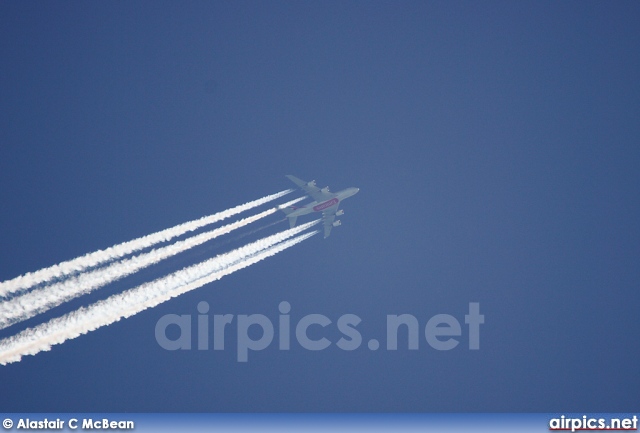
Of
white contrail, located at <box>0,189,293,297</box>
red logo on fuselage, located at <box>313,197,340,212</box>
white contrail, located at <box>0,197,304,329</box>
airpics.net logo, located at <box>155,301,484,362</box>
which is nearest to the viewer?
white contrail, located at <box>0,197,304,329</box>

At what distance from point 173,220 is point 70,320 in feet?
138

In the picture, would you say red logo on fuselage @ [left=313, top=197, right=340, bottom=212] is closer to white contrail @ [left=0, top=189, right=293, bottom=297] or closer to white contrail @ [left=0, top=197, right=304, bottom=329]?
white contrail @ [left=0, top=189, right=293, bottom=297]

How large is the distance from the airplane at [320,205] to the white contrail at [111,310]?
19.3 ft

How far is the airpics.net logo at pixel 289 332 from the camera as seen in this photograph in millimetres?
73000

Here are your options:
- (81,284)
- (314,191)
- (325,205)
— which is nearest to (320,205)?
(325,205)

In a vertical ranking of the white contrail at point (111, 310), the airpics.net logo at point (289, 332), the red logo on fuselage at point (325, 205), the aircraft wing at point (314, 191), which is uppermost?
the aircraft wing at point (314, 191)

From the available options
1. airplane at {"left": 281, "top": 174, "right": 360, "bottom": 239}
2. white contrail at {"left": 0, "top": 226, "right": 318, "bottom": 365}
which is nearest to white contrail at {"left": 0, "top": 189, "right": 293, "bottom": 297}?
white contrail at {"left": 0, "top": 226, "right": 318, "bottom": 365}

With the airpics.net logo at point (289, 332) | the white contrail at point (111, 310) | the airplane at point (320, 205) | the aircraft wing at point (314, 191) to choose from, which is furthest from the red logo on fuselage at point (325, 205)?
the airpics.net logo at point (289, 332)

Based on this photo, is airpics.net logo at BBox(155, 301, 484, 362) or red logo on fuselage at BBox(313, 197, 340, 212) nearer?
red logo on fuselage at BBox(313, 197, 340, 212)

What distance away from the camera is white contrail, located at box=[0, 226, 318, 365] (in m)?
41.5

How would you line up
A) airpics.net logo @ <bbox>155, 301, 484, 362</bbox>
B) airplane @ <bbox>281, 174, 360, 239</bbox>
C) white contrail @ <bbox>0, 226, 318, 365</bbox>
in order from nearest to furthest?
white contrail @ <bbox>0, 226, 318, 365</bbox> < airplane @ <bbox>281, 174, 360, 239</bbox> < airpics.net logo @ <bbox>155, 301, 484, 362</bbox>

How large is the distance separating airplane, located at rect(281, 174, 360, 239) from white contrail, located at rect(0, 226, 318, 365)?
19.3 feet

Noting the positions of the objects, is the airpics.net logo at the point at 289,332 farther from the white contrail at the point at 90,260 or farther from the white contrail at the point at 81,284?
the white contrail at the point at 81,284

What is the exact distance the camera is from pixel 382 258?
322ft
